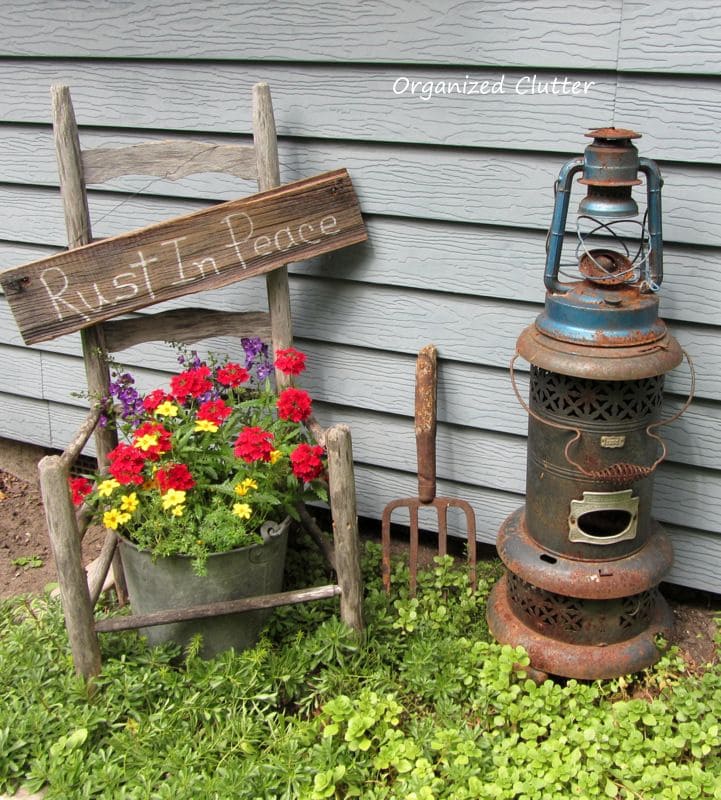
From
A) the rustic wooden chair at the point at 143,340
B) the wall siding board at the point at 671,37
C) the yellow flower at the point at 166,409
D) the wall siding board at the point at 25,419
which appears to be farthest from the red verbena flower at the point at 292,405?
the wall siding board at the point at 25,419

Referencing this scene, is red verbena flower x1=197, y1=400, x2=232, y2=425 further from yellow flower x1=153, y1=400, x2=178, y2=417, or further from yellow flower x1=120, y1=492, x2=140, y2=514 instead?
yellow flower x1=120, y1=492, x2=140, y2=514

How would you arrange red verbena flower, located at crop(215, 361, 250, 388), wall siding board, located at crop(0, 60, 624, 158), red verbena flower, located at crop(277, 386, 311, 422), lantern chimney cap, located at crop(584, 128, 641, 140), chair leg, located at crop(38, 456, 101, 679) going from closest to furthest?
lantern chimney cap, located at crop(584, 128, 641, 140) < chair leg, located at crop(38, 456, 101, 679) < wall siding board, located at crop(0, 60, 624, 158) < red verbena flower, located at crop(277, 386, 311, 422) < red verbena flower, located at crop(215, 361, 250, 388)

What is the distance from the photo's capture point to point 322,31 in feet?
9.51

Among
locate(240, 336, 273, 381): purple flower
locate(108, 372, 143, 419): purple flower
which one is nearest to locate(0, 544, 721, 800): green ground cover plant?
locate(108, 372, 143, 419): purple flower

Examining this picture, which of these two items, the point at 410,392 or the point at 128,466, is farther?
the point at 410,392

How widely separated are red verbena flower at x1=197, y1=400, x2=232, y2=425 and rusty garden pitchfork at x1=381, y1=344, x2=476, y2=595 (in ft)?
2.28

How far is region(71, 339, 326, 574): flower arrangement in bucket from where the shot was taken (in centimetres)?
261

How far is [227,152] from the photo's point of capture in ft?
9.49

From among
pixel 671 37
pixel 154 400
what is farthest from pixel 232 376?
pixel 671 37

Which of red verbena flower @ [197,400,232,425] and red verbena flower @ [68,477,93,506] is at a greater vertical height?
red verbena flower @ [197,400,232,425]

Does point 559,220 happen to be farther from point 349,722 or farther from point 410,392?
point 349,722

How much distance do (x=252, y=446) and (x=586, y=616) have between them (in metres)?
1.16

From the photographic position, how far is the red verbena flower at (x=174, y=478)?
8.57ft

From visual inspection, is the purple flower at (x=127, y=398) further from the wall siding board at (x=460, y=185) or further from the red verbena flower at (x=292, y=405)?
the wall siding board at (x=460, y=185)
